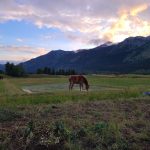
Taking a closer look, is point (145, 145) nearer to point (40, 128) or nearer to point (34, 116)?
point (40, 128)

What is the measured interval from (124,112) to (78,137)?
473cm

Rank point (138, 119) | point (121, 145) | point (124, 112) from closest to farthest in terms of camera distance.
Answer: point (121, 145), point (138, 119), point (124, 112)

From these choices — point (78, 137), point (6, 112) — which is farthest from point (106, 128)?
point (6, 112)

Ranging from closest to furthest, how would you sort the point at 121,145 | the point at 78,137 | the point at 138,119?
the point at 121,145 < the point at 78,137 < the point at 138,119

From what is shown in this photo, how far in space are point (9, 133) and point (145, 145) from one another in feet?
14.1

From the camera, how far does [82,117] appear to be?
15.4 metres

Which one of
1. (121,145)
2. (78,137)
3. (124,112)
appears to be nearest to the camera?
(121,145)

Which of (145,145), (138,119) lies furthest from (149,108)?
(145,145)

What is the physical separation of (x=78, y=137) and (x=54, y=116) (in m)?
3.19

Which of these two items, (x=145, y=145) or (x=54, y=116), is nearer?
(x=145, y=145)

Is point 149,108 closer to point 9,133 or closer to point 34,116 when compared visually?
point 34,116

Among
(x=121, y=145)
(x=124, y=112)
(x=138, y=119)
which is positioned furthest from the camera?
(x=124, y=112)

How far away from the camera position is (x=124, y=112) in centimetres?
1689

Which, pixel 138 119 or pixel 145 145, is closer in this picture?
pixel 145 145
